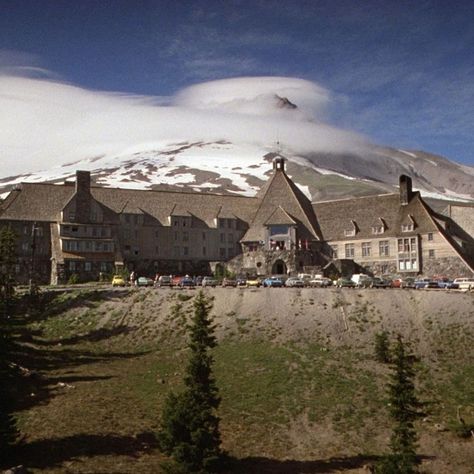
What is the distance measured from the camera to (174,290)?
70.1m

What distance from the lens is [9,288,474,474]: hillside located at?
37969 mm

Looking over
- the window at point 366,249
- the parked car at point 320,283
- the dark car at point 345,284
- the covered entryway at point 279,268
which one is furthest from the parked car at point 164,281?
the window at point 366,249

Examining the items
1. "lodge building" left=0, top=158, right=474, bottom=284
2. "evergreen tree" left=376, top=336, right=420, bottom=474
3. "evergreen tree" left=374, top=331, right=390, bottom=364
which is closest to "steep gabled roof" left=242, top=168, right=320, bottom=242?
"lodge building" left=0, top=158, right=474, bottom=284

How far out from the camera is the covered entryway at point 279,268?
9539 centimetres

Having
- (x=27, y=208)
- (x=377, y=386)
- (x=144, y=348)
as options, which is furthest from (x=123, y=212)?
(x=377, y=386)

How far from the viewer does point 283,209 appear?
101 m

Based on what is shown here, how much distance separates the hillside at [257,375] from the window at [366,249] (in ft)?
103

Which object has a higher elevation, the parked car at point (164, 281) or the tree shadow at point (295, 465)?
the parked car at point (164, 281)

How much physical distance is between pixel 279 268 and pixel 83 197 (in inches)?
1283

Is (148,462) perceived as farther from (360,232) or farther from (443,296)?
(360,232)

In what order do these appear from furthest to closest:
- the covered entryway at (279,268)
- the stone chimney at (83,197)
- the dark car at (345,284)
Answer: the covered entryway at (279,268), the stone chimney at (83,197), the dark car at (345,284)

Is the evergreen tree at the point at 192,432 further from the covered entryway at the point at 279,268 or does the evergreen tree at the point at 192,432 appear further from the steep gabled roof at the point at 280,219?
the steep gabled roof at the point at 280,219

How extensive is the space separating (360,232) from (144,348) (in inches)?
1949

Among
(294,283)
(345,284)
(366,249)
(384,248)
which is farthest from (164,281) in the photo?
(384,248)
